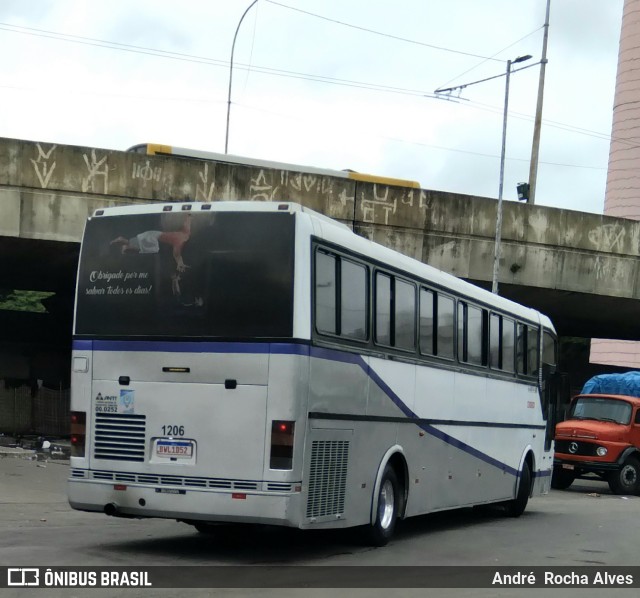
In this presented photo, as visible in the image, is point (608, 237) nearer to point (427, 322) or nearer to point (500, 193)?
point (500, 193)

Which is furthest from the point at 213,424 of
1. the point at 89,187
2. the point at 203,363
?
the point at 89,187

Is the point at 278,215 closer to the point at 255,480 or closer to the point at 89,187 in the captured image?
the point at 255,480

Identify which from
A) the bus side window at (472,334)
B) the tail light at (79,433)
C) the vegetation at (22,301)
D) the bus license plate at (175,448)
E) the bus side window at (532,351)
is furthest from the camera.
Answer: the vegetation at (22,301)

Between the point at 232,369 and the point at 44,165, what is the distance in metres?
16.0

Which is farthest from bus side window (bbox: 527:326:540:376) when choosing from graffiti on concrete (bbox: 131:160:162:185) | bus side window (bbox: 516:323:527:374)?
graffiti on concrete (bbox: 131:160:162:185)

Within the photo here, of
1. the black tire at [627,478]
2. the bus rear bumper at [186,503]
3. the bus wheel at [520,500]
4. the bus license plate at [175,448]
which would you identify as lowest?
the black tire at [627,478]

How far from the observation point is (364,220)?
95.5 feet

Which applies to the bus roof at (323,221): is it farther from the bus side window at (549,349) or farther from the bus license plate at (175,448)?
the bus side window at (549,349)

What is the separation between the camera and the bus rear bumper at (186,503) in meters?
10.7

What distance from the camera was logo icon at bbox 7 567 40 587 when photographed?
30.2 feet

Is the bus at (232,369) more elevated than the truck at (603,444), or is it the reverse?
the bus at (232,369)

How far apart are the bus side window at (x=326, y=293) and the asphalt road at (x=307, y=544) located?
2.27 meters

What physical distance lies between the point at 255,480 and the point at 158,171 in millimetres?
16852

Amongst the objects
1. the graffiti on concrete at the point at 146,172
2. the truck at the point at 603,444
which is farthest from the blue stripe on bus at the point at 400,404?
the graffiti on concrete at the point at 146,172
